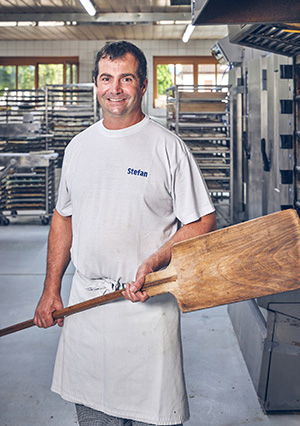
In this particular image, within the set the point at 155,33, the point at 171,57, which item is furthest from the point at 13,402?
the point at 171,57

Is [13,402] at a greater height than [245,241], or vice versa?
[245,241]

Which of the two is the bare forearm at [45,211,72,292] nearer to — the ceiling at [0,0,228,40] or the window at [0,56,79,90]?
the ceiling at [0,0,228,40]

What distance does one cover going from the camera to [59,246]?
1.76 metres

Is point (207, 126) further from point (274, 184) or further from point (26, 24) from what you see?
point (26, 24)

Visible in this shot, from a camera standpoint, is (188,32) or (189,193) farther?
(188,32)

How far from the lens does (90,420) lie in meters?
1.65

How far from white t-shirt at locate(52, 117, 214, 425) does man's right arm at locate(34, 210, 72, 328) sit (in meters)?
0.14

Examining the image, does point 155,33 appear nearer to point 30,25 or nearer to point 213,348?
point 30,25

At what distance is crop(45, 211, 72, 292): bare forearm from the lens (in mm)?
1752

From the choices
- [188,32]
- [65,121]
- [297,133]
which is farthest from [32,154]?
[188,32]

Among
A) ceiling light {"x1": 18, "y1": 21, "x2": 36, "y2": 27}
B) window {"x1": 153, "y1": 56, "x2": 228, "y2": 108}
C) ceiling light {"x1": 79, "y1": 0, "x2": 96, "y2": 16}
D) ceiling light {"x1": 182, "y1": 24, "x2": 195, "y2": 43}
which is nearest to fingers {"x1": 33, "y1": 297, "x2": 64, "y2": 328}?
ceiling light {"x1": 79, "y1": 0, "x2": 96, "y2": 16}

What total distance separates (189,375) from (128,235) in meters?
1.48

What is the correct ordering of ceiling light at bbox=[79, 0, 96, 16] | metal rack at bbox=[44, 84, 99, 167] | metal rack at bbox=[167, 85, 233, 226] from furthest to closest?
ceiling light at bbox=[79, 0, 96, 16]
metal rack at bbox=[44, 84, 99, 167]
metal rack at bbox=[167, 85, 233, 226]

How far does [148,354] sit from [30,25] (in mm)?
9729
